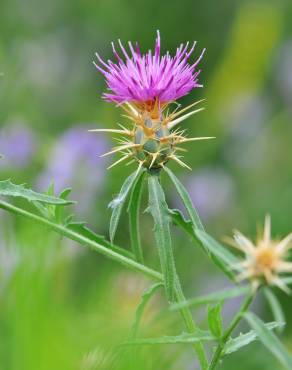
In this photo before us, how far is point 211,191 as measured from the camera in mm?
4707

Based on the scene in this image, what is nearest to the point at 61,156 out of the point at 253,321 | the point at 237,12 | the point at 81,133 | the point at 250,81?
the point at 81,133

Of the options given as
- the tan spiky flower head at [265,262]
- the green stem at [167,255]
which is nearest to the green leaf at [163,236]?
the green stem at [167,255]

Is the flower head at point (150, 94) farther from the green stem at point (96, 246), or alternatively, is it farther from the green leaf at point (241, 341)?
the green leaf at point (241, 341)

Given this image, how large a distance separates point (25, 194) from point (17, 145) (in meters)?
2.81

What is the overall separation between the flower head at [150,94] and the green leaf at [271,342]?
0.33 m

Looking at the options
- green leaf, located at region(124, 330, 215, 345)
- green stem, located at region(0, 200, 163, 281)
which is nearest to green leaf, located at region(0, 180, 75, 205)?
green stem, located at region(0, 200, 163, 281)

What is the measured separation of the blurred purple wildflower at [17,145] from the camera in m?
3.93

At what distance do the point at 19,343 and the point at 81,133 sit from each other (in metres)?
3.58

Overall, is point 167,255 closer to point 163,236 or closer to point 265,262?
point 163,236

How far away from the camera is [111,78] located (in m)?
1.34

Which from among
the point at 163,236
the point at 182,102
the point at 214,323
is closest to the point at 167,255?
the point at 163,236

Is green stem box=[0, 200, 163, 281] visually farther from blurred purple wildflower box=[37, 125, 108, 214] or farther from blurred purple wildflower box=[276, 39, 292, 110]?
blurred purple wildflower box=[276, 39, 292, 110]

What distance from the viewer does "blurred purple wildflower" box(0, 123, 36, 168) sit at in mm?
3928

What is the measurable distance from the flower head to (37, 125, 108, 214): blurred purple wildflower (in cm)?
238
